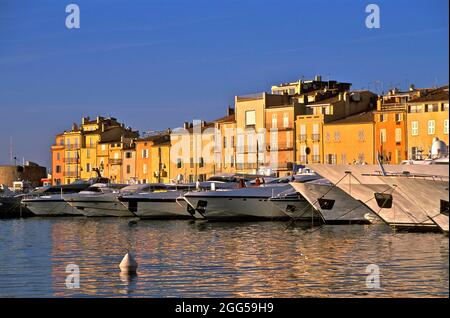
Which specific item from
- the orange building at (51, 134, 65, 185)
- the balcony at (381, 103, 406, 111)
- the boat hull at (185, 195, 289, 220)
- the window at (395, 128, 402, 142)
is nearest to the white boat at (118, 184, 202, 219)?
the boat hull at (185, 195, 289, 220)

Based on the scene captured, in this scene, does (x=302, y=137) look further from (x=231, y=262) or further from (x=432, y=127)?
(x=231, y=262)

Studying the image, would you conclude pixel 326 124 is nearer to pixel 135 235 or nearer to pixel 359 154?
pixel 359 154

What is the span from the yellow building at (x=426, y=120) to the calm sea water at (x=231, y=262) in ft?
119

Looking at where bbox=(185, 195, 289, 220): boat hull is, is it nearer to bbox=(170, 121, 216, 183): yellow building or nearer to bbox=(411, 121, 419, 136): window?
bbox=(411, 121, 419, 136): window

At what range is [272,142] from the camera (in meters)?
100

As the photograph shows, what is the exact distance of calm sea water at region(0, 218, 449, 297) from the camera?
24891mm

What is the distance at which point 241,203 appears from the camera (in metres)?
60.2

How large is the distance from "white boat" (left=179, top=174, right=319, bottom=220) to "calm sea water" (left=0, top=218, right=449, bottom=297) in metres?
8.20

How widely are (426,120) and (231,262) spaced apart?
5795 cm

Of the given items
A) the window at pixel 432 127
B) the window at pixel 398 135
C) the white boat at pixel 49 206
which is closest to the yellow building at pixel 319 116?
the window at pixel 398 135

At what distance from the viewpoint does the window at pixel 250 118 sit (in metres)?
103

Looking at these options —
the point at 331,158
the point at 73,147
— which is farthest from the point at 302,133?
the point at 73,147

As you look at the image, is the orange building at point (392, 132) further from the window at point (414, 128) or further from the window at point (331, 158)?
the window at point (331, 158)
